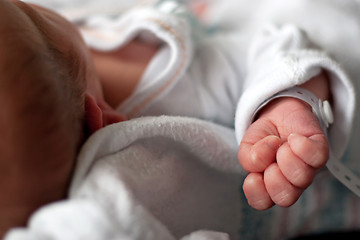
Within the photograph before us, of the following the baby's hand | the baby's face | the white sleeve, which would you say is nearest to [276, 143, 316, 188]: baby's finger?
the baby's hand

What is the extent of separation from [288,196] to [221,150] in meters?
0.13

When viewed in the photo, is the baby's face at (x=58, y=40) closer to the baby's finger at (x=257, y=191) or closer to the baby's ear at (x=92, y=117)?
the baby's ear at (x=92, y=117)

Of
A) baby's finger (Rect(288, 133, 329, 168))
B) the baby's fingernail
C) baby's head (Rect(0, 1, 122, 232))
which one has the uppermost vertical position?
baby's head (Rect(0, 1, 122, 232))

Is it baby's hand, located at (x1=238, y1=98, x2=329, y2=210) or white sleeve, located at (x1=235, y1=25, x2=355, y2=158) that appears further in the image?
white sleeve, located at (x1=235, y1=25, x2=355, y2=158)

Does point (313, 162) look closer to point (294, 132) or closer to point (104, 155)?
point (294, 132)

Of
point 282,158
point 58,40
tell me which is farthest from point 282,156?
point 58,40

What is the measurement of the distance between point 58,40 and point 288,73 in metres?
0.28

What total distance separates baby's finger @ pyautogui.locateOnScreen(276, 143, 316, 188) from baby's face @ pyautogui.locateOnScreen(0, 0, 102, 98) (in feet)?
0.72

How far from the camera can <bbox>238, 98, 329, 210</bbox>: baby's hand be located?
365mm

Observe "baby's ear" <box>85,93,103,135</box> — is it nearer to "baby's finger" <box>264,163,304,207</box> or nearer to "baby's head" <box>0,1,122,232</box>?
"baby's head" <box>0,1,122,232</box>

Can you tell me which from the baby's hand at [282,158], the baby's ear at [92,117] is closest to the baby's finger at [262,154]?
the baby's hand at [282,158]

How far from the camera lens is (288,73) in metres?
0.48

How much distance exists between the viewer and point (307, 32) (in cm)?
66

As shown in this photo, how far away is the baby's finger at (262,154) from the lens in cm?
38
